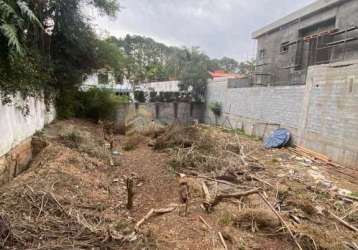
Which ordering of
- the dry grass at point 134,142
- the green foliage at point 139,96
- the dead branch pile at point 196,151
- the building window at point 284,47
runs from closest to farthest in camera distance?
the dead branch pile at point 196,151
the dry grass at point 134,142
the building window at point 284,47
the green foliage at point 139,96

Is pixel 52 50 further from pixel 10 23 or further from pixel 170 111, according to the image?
pixel 170 111

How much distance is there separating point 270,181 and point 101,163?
349cm

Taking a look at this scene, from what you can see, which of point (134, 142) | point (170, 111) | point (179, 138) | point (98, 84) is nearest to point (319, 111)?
point (179, 138)

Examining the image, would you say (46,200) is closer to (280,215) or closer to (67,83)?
(280,215)

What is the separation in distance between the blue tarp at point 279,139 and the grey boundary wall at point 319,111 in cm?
21

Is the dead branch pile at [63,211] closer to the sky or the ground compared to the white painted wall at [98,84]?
closer to the ground

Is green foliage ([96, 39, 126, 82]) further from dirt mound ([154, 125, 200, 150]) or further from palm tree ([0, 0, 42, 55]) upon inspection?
palm tree ([0, 0, 42, 55])

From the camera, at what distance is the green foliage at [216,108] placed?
14.8 m

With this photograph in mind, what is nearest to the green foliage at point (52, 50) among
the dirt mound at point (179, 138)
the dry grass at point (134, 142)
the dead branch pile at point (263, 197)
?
the dry grass at point (134, 142)

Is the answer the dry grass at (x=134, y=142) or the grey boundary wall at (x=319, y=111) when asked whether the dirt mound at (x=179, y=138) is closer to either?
the dry grass at (x=134, y=142)

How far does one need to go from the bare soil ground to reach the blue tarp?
1.95 metres

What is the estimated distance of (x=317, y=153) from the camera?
7094 millimetres

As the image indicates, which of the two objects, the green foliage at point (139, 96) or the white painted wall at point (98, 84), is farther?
the green foliage at point (139, 96)

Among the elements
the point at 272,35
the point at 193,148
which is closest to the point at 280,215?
the point at 193,148
